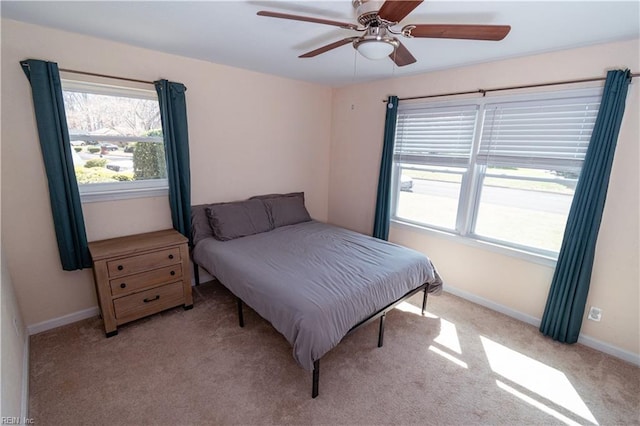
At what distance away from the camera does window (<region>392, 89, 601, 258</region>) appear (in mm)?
2303

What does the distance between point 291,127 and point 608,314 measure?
3.56 m

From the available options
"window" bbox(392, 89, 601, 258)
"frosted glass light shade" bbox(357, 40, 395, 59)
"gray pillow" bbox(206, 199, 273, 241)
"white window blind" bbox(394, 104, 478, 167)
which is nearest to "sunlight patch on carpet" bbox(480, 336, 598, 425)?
"window" bbox(392, 89, 601, 258)

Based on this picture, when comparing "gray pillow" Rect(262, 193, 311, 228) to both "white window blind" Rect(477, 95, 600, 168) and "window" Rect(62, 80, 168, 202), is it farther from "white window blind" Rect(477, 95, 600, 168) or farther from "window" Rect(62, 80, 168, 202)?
"white window blind" Rect(477, 95, 600, 168)

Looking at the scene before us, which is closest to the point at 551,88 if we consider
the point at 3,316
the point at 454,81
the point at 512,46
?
the point at 512,46

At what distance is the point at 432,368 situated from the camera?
2.05m

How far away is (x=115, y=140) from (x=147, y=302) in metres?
1.45

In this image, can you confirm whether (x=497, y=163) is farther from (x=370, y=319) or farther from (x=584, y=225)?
(x=370, y=319)

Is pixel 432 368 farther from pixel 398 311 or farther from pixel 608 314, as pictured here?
pixel 608 314

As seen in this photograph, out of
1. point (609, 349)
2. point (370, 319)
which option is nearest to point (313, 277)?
point (370, 319)

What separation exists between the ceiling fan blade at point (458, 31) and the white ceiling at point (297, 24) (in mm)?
261

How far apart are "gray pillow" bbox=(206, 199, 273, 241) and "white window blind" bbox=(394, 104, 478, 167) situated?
173cm

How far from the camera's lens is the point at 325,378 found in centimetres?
193

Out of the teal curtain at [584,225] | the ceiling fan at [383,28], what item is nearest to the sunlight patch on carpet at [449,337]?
the teal curtain at [584,225]

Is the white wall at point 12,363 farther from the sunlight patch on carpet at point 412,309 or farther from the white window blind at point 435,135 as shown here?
the white window blind at point 435,135
